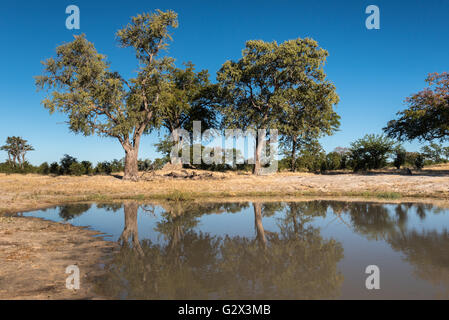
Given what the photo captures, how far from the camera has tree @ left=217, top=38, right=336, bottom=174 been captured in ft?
94.3

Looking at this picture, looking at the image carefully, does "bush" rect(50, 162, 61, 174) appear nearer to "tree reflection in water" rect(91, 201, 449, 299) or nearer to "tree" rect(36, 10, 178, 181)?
"tree" rect(36, 10, 178, 181)

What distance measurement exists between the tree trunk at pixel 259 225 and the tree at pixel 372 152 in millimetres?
27132

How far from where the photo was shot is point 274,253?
20.5ft

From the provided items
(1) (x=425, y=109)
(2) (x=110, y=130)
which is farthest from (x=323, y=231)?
(1) (x=425, y=109)

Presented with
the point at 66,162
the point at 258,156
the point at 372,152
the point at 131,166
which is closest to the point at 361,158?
the point at 372,152

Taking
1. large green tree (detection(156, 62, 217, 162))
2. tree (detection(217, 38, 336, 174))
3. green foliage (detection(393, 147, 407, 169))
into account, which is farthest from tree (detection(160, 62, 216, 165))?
green foliage (detection(393, 147, 407, 169))

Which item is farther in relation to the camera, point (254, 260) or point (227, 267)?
point (254, 260)

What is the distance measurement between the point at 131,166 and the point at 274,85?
16.2 m

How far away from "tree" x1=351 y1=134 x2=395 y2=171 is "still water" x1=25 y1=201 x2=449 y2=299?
2589cm

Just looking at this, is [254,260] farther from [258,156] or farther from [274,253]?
[258,156]

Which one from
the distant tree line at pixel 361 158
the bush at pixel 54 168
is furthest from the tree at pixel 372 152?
the bush at pixel 54 168

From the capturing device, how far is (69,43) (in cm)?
2667
